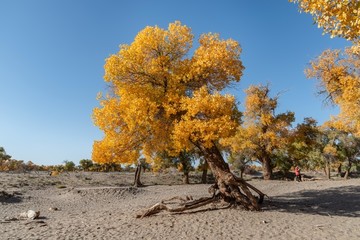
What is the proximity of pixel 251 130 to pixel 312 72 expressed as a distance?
554 inches

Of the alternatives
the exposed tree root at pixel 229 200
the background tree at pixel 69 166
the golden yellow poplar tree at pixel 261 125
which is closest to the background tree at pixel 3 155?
the background tree at pixel 69 166

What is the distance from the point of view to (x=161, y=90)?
644 inches

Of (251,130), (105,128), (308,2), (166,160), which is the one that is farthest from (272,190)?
(308,2)

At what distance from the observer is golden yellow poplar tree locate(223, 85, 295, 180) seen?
112 ft

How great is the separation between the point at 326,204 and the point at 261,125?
651 inches

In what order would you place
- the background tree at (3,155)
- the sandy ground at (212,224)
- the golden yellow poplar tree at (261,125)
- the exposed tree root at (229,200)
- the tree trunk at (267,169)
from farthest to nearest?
the background tree at (3,155) < the tree trunk at (267,169) < the golden yellow poplar tree at (261,125) < the exposed tree root at (229,200) < the sandy ground at (212,224)

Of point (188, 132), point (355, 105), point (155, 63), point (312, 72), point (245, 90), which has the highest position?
point (245, 90)

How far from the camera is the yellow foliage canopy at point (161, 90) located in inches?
556

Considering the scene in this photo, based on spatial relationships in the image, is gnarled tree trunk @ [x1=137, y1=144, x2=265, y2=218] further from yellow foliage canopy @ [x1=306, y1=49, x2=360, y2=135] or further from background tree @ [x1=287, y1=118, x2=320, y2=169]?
background tree @ [x1=287, y1=118, x2=320, y2=169]

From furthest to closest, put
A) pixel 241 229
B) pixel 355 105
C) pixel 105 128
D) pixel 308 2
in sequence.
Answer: pixel 355 105 → pixel 105 128 → pixel 241 229 → pixel 308 2

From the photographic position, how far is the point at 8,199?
959 inches

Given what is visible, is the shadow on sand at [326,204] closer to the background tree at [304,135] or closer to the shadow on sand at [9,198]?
the background tree at [304,135]

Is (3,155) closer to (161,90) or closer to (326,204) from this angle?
(161,90)

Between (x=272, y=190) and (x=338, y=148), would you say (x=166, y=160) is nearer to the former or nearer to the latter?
(x=272, y=190)
